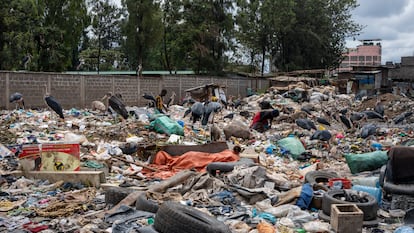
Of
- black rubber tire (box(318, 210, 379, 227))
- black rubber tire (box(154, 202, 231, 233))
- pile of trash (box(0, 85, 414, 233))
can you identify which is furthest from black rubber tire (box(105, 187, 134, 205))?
black rubber tire (box(318, 210, 379, 227))

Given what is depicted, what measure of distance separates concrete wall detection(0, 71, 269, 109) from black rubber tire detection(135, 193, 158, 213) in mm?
11268

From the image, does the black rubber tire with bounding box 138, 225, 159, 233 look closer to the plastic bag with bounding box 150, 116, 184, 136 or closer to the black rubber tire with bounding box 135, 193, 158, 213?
the black rubber tire with bounding box 135, 193, 158, 213

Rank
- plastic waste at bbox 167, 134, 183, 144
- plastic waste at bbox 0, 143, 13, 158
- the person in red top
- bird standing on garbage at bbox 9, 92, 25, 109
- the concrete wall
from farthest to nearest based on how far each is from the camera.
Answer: the concrete wall → bird standing on garbage at bbox 9, 92, 25, 109 → the person in red top → plastic waste at bbox 167, 134, 183, 144 → plastic waste at bbox 0, 143, 13, 158

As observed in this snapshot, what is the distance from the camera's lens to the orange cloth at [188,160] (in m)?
7.80

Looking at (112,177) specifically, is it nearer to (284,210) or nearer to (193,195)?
(193,195)

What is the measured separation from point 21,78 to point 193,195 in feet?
38.0

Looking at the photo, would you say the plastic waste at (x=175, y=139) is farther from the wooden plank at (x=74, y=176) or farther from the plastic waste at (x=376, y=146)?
the plastic waste at (x=376, y=146)

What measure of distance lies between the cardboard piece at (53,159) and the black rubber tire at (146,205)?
217 cm

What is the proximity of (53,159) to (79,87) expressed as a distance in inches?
435

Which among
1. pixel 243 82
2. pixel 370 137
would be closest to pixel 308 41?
pixel 243 82

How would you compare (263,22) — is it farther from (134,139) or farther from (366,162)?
(366,162)

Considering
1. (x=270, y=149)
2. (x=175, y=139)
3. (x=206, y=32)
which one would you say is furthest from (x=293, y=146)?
(x=206, y=32)

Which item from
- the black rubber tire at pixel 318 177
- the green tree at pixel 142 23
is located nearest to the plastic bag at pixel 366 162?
the black rubber tire at pixel 318 177

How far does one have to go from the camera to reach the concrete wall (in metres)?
15.1
